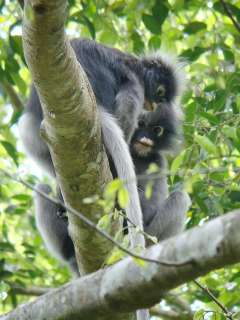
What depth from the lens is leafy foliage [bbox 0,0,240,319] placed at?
332 cm

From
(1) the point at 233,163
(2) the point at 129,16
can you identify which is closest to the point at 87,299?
(1) the point at 233,163

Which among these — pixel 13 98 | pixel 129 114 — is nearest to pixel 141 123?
pixel 129 114

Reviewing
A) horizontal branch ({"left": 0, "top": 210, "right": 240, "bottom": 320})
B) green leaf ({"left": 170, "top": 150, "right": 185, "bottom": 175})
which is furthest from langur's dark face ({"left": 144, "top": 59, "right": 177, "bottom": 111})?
horizontal branch ({"left": 0, "top": 210, "right": 240, "bottom": 320})

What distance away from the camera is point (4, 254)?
5.34 m

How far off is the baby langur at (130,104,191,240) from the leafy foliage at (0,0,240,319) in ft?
0.36

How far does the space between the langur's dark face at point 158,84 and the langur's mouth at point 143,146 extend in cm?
28

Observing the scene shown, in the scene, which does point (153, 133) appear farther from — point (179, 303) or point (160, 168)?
point (179, 303)

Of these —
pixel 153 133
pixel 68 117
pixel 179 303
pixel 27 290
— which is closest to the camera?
pixel 68 117

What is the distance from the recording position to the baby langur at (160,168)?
455 centimetres

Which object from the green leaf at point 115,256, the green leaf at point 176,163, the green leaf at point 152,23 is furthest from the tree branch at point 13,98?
the green leaf at point 115,256

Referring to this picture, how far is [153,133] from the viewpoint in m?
4.93

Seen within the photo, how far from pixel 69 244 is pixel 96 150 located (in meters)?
1.67

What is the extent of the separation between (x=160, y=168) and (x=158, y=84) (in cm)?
79

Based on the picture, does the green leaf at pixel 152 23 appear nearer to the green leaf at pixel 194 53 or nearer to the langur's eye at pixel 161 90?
the green leaf at pixel 194 53
